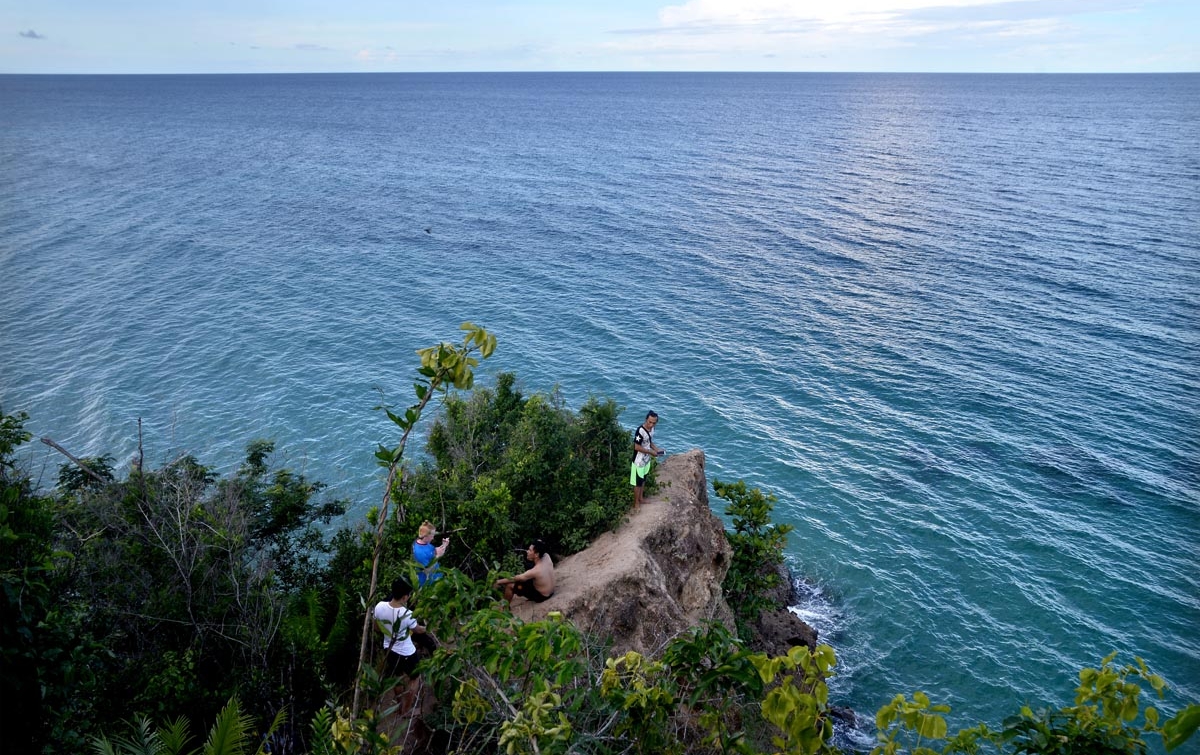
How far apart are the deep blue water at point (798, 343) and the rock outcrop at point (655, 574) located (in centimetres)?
789

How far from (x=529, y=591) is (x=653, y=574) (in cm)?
269

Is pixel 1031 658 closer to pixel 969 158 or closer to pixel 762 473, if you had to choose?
pixel 762 473

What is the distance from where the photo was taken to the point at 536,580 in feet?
43.8

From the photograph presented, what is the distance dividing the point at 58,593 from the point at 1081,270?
5662 cm

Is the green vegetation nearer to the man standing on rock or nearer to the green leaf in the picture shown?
the green leaf

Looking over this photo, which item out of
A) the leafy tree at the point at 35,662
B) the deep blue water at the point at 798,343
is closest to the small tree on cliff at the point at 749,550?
the deep blue water at the point at 798,343

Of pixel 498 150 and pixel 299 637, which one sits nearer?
pixel 299 637

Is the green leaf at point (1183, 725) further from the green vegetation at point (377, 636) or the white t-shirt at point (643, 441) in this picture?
the white t-shirt at point (643, 441)

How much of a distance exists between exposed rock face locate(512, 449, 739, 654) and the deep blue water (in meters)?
7.88

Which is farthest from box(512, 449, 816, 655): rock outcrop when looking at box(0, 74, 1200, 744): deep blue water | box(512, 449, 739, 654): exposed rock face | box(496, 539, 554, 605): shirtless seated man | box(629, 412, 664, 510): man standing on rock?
box(0, 74, 1200, 744): deep blue water

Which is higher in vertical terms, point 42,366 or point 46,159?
point 46,159

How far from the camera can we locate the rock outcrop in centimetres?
1371

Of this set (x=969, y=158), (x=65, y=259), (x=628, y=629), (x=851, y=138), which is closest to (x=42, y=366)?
(x=65, y=259)

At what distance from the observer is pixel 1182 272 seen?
4822cm
